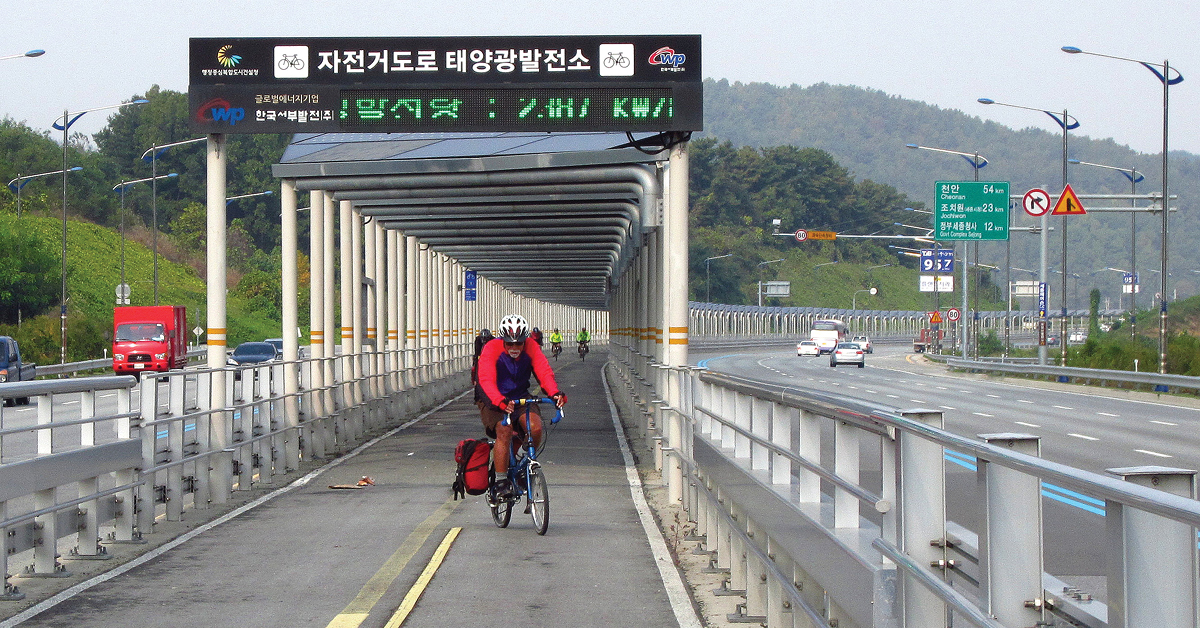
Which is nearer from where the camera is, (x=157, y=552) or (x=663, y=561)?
(x=663, y=561)

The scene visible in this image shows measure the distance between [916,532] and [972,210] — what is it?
4033cm

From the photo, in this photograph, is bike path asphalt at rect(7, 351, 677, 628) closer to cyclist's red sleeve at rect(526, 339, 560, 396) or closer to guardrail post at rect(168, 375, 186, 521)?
guardrail post at rect(168, 375, 186, 521)

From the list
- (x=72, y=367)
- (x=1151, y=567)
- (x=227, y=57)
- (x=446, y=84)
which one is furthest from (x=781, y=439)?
(x=72, y=367)

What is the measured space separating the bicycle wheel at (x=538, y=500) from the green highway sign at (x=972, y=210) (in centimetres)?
3283

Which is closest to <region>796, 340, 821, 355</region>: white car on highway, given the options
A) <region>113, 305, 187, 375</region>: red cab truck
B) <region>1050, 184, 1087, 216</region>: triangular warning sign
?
<region>113, 305, 187, 375</region>: red cab truck

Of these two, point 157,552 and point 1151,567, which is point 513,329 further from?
point 1151,567

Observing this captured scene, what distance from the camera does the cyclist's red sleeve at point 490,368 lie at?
1209cm

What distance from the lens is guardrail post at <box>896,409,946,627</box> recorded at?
14.6 ft

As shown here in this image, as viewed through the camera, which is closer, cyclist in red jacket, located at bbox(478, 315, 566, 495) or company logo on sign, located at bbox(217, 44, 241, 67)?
cyclist in red jacket, located at bbox(478, 315, 566, 495)

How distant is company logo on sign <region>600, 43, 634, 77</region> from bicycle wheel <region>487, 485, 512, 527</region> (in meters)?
6.29

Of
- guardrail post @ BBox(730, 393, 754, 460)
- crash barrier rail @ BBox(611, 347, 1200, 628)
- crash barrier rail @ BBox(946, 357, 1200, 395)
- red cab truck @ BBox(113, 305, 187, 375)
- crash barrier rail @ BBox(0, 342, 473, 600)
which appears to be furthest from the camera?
red cab truck @ BBox(113, 305, 187, 375)

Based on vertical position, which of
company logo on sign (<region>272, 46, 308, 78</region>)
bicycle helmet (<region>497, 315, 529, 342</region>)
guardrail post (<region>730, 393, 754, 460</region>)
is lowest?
guardrail post (<region>730, 393, 754, 460</region>)

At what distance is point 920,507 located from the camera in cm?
447

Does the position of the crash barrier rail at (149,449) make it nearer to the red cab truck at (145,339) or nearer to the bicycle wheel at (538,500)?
the bicycle wheel at (538,500)
